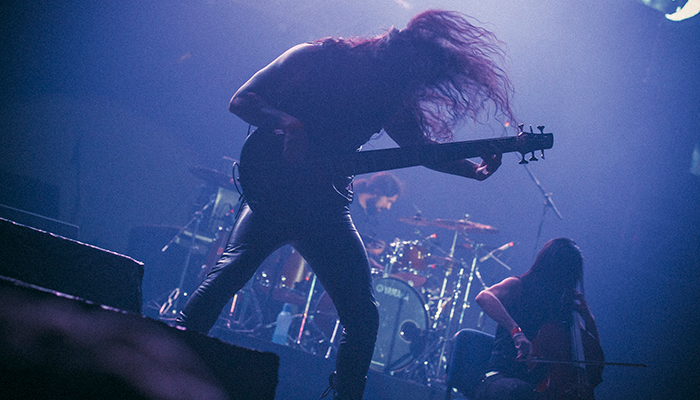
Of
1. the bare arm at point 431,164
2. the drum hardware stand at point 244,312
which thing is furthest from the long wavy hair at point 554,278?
the drum hardware stand at point 244,312

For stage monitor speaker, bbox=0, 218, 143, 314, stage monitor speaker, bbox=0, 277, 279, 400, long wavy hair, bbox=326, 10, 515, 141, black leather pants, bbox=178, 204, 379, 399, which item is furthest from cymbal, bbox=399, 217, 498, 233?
stage monitor speaker, bbox=0, 277, 279, 400

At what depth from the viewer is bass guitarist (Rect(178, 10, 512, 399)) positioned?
78.9 inches

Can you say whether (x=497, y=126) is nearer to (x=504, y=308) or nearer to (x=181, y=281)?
(x=504, y=308)

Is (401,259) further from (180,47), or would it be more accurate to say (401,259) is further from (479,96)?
(180,47)

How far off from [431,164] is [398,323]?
3.41 m

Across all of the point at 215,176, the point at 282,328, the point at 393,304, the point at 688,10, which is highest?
the point at 688,10

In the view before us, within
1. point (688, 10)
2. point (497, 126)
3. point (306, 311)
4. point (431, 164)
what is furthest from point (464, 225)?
point (688, 10)

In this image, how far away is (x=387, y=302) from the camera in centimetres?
540

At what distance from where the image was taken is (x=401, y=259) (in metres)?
6.15

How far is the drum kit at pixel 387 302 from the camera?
207 inches

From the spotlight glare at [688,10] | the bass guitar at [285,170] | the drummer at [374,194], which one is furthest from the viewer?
the drummer at [374,194]

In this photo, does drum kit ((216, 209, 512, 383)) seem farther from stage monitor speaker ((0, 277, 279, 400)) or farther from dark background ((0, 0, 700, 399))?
stage monitor speaker ((0, 277, 279, 400))

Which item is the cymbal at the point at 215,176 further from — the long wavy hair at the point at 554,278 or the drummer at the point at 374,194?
the long wavy hair at the point at 554,278

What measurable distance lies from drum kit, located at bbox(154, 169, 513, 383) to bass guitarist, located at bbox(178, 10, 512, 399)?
3.15 meters
